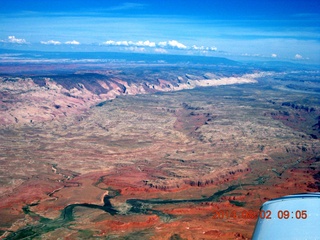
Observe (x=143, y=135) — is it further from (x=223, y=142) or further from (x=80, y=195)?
(x=80, y=195)

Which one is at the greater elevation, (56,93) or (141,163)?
(56,93)

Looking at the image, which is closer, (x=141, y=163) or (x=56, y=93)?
(x=141, y=163)

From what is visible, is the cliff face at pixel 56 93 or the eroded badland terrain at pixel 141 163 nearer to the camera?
the eroded badland terrain at pixel 141 163

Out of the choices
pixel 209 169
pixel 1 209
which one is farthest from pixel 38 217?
pixel 209 169

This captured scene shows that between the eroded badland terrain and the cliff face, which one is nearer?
the eroded badland terrain

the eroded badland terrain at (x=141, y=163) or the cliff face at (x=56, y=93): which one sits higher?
the cliff face at (x=56, y=93)
